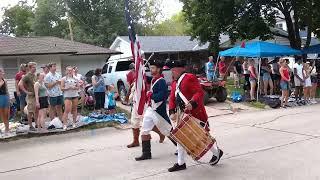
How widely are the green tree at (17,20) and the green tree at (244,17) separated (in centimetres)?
4068

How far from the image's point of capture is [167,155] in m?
8.39

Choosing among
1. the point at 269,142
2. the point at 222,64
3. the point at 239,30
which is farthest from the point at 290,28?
the point at 269,142

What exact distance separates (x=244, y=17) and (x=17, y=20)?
45.9m

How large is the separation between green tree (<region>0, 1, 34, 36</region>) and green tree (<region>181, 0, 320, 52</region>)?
40679 millimetres

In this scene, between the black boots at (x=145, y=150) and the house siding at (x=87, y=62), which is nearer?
the black boots at (x=145, y=150)

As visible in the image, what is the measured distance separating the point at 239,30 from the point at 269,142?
14015mm

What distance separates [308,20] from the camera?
23297 millimetres

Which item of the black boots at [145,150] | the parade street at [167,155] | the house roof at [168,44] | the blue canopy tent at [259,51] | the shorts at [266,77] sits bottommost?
the parade street at [167,155]

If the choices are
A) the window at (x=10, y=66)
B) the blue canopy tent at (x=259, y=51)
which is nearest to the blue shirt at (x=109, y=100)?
the blue canopy tent at (x=259, y=51)

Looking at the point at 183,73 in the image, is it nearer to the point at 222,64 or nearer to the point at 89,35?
the point at 222,64

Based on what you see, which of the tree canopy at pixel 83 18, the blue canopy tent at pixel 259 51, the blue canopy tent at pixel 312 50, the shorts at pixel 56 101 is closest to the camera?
the shorts at pixel 56 101

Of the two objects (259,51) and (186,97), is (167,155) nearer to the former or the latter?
(186,97)

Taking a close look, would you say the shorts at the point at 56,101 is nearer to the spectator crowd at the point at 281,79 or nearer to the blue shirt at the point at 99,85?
the blue shirt at the point at 99,85

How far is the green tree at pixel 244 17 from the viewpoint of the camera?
2194cm
